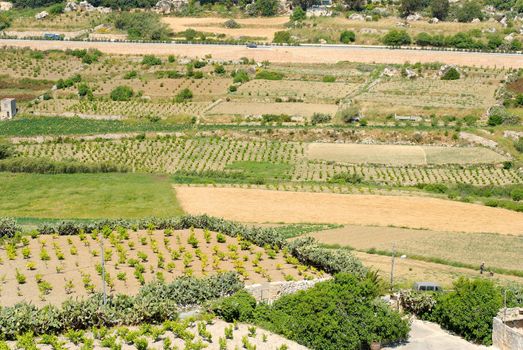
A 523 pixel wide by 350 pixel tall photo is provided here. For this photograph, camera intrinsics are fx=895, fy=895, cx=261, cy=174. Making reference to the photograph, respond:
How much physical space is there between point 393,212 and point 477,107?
36674mm

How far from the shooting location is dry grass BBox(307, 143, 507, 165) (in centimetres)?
6950

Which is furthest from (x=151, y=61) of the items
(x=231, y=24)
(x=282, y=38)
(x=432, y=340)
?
(x=432, y=340)

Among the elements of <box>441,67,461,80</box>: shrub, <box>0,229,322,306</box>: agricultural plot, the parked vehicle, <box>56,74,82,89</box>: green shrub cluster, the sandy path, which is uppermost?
<box>0,229,322,306</box>: agricultural plot

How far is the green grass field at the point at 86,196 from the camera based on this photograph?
53.2m

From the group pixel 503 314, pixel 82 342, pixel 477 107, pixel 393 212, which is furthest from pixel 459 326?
pixel 477 107

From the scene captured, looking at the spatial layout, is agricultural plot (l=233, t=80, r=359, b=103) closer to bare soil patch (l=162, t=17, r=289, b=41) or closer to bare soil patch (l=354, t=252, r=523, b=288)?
bare soil patch (l=162, t=17, r=289, b=41)

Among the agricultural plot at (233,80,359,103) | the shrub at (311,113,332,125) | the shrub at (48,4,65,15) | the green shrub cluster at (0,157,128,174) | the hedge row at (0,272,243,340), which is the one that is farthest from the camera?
the shrub at (48,4,65,15)

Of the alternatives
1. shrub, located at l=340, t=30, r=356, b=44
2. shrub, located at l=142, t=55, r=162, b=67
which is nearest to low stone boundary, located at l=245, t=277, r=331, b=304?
shrub, located at l=142, t=55, r=162, b=67

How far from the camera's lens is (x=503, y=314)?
33062 mm

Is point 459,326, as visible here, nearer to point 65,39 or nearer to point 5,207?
point 5,207

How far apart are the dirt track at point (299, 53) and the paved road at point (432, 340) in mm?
78531

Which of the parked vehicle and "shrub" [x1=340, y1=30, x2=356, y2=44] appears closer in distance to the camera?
the parked vehicle

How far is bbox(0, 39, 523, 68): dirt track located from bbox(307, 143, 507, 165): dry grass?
38.4m

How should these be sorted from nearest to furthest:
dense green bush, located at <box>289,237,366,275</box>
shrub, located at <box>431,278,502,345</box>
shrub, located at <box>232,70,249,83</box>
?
shrub, located at <box>431,278,502,345</box> < dense green bush, located at <box>289,237,366,275</box> < shrub, located at <box>232,70,249,83</box>
